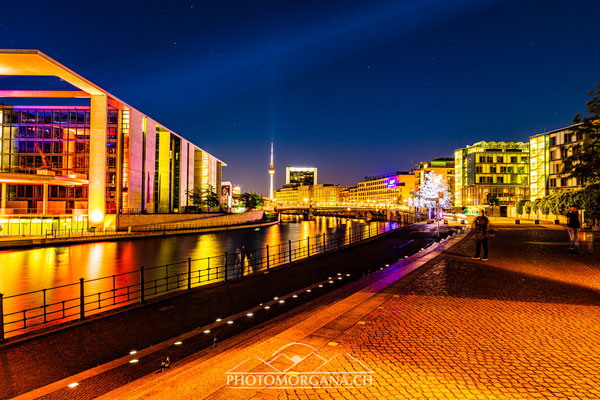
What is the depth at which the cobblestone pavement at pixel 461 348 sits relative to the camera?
155 inches

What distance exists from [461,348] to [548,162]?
232 ft

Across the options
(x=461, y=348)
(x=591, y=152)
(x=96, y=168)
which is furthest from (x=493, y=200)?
(x=461, y=348)

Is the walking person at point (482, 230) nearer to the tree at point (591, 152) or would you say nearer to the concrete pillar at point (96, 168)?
the tree at point (591, 152)

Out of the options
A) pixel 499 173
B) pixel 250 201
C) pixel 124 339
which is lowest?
pixel 124 339

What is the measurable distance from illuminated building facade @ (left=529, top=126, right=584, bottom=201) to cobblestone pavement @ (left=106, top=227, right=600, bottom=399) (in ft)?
200

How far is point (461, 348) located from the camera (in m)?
5.10

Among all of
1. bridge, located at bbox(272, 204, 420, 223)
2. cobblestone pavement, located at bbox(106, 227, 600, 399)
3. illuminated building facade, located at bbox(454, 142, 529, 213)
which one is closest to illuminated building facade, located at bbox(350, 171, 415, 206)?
bridge, located at bbox(272, 204, 420, 223)

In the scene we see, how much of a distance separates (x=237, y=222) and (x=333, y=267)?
5075 centimetres

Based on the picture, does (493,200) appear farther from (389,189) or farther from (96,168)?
(389,189)

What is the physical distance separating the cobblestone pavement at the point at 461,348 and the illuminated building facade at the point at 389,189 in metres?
135

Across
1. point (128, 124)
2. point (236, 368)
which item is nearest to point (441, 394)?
point (236, 368)

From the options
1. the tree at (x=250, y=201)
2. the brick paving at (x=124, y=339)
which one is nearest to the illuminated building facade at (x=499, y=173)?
the tree at (x=250, y=201)

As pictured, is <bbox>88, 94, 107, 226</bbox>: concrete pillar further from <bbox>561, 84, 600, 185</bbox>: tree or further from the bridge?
the bridge

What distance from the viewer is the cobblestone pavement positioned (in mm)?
3945
